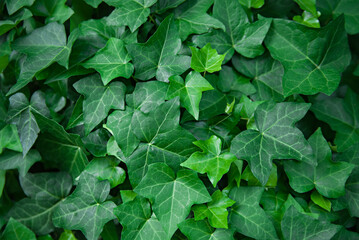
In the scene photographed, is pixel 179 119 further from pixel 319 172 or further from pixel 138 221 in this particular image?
pixel 319 172

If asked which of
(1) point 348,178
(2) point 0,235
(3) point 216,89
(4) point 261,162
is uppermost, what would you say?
(3) point 216,89

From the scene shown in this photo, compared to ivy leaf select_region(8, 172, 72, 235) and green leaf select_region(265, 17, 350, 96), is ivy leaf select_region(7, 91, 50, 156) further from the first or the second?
green leaf select_region(265, 17, 350, 96)

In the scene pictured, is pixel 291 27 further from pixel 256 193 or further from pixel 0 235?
pixel 0 235

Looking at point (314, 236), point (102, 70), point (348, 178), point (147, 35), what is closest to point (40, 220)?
point (102, 70)

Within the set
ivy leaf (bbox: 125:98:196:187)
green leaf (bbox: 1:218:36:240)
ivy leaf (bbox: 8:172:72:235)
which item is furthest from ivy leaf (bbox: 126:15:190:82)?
green leaf (bbox: 1:218:36:240)

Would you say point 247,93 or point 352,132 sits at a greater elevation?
point 247,93

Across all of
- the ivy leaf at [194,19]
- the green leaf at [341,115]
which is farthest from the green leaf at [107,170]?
the green leaf at [341,115]
